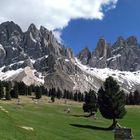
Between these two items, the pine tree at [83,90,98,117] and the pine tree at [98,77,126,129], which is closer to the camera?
the pine tree at [98,77,126,129]

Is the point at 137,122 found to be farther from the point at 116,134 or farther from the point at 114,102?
the point at 116,134

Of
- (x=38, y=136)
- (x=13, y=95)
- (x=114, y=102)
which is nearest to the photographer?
(x=38, y=136)

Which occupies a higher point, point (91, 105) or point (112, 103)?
point (112, 103)

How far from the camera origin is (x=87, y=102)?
131 meters

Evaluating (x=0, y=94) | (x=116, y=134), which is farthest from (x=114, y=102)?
(x=0, y=94)

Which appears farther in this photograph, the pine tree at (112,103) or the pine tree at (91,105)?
the pine tree at (91,105)

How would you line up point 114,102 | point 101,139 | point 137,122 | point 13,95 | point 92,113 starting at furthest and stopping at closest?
point 13,95, point 92,113, point 137,122, point 114,102, point 101,139

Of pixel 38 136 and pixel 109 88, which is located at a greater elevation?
pixel 109 88

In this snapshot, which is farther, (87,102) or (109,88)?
(87,102)

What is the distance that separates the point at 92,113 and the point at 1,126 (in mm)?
85354

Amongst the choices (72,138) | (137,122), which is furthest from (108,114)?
(72,138)

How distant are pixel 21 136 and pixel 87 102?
86.1m

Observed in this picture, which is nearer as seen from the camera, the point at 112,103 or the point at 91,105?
the point at 112,103

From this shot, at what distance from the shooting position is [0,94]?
152 metres
